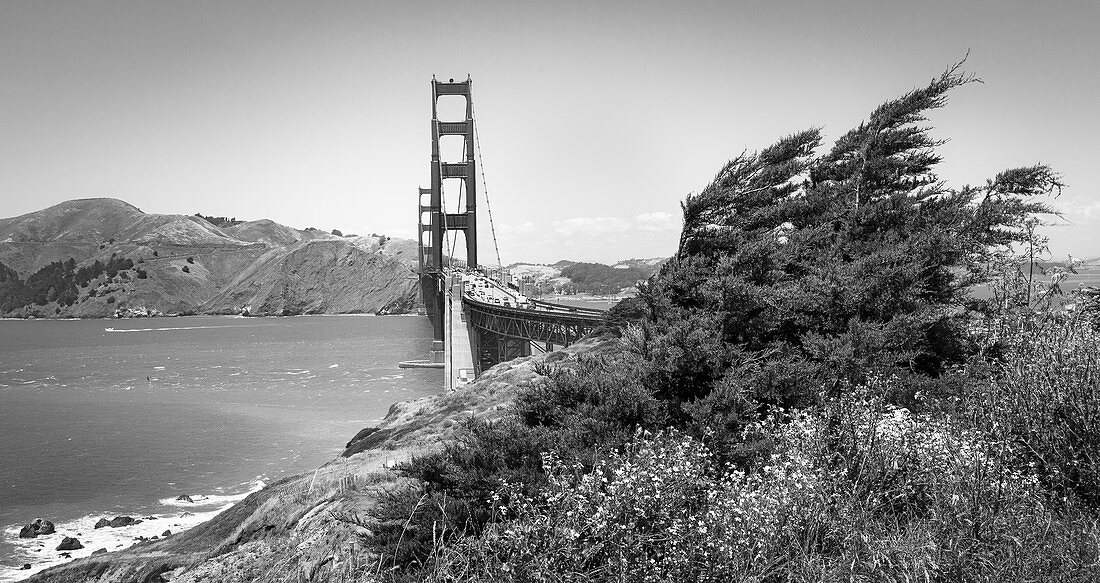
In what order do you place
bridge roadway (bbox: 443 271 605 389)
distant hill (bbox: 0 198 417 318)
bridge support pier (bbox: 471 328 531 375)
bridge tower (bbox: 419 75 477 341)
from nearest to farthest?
bridge roadway (bbox: 443 271 605 389)
bridge support pier (bbox: 471 328 531 375)
bridge tower (bbox: 419 75 477 341)
distant hill (bbox: 0 198 417 318)

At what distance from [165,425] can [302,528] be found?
30.1 m

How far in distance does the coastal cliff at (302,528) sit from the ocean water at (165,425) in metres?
7.46

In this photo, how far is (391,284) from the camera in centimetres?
14675

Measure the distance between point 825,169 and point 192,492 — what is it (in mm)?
21120

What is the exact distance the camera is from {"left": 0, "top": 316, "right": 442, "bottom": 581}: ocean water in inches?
866

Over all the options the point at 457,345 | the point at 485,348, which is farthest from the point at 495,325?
the point at 485,348

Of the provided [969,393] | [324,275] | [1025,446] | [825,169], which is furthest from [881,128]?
[324,275]

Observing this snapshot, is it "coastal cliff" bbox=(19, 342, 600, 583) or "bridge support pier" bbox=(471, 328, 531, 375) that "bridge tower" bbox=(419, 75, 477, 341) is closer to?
"bridge support pier" bbox=(471, 328, 531, 375)

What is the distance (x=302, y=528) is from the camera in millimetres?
9094

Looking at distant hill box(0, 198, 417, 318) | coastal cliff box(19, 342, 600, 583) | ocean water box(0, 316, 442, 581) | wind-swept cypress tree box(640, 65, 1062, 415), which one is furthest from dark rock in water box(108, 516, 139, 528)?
distant hill box(0, 198, 417, 318)

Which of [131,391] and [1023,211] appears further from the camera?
[131,391]

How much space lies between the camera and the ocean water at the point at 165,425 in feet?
72.2

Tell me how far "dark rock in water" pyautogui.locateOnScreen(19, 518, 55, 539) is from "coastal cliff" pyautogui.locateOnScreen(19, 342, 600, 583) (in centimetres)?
754

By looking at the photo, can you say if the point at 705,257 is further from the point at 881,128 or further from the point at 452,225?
the point at 452,225
